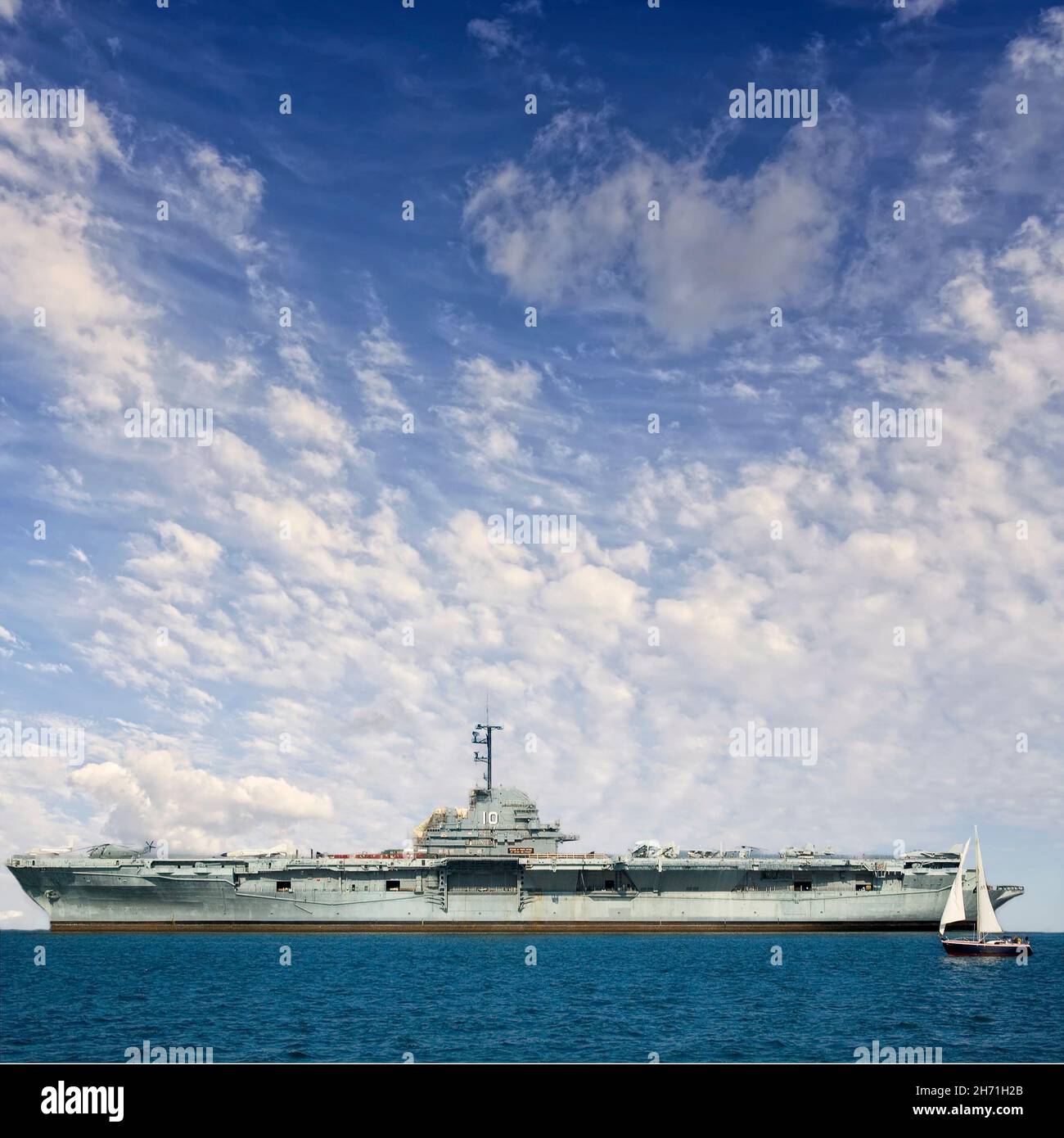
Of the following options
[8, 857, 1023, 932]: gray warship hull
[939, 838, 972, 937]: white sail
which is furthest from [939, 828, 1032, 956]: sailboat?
[8, 857, 1023, 932]: gray warship hull

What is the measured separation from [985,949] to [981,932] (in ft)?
9.06

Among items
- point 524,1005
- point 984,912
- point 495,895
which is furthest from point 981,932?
point 524,1005

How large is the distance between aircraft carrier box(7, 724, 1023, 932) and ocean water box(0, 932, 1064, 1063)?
11215mm

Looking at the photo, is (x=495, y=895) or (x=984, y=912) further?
(x=495, y=895)

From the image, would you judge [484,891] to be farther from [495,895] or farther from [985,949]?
[985,949]

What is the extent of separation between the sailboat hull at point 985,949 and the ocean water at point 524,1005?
96cm

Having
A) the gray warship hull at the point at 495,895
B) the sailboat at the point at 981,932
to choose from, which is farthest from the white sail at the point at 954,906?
the gray warship hull at the point at 495,895

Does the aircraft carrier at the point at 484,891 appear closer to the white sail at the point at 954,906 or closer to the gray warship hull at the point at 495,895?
the gray warship hull at the point at 495,895

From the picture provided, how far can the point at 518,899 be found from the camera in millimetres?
76875

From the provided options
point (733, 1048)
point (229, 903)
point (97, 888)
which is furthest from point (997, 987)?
point (97, 888)

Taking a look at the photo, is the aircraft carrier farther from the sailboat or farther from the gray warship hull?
the sailboat

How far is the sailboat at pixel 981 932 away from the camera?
61125 mm

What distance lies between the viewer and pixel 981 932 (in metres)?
63.8

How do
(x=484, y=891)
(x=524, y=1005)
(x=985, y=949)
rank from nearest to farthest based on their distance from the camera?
(x=524, y=1005)
(x=985, y=949)
(x=484, y=891)
